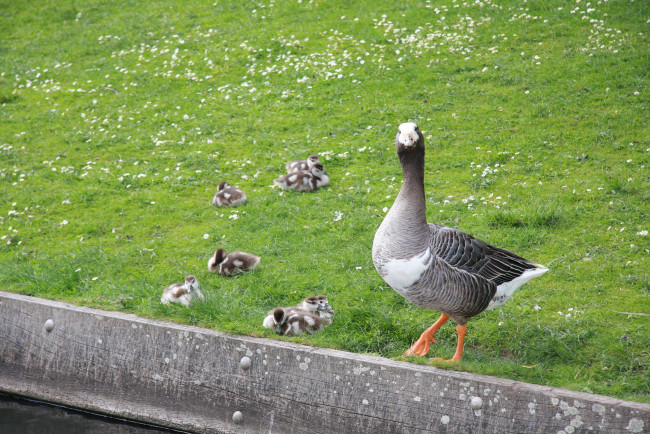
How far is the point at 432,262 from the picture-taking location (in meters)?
5.38

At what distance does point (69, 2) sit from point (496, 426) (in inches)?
806

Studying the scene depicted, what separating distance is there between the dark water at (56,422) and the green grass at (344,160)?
44.6 inches

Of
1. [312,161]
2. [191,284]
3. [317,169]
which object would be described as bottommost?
[191,284]

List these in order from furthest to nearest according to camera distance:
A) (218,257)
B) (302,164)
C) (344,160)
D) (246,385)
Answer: (344,160), (302,164), (218,257), (246,385)

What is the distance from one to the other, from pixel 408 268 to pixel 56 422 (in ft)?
12.9

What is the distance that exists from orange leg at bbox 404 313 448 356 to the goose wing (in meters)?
0.69

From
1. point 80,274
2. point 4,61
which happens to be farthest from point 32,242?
point 4,61

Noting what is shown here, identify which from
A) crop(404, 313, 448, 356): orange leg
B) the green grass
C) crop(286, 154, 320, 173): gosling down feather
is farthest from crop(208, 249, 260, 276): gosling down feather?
crop(404, 313, 448, 356): orange leg

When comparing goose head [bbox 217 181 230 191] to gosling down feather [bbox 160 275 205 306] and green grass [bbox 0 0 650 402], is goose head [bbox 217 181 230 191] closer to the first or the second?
green grass [bbox 0 0 650 402]

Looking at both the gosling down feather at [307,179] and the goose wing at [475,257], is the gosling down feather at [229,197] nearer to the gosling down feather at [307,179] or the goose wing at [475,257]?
the gosling down feather at [307,179]

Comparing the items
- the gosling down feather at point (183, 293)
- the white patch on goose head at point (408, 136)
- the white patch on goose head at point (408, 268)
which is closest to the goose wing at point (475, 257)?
the white patch on goose head at point (408, 268)

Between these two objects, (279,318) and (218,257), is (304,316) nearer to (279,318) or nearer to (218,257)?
(279,318)

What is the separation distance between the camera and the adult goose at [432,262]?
17.6 ft

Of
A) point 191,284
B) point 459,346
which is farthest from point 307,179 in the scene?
point 459,346
